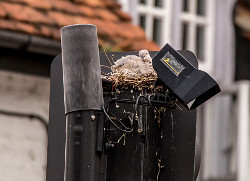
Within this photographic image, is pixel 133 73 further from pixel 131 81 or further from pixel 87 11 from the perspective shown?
pixel 87 11

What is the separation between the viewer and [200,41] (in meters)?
12.7

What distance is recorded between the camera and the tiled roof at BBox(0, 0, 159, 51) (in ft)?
26.7

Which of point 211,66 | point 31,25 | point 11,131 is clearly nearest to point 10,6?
point 31,25

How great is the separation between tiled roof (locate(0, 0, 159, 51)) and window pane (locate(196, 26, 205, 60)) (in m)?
3.18

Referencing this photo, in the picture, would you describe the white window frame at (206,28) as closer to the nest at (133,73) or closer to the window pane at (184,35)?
the window pane at (184,35)

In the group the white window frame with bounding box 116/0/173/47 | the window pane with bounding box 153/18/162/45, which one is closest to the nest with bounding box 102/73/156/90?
the white window frame with bounding box 116/0/173/47

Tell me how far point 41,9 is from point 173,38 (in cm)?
377

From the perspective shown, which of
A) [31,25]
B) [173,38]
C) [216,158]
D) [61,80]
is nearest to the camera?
[61,80]

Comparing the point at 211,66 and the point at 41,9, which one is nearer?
the point at 41,9

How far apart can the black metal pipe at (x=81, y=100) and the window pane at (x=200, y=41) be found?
326 inches

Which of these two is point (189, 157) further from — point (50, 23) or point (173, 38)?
point (173, 38)

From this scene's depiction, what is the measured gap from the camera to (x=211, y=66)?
12641mm

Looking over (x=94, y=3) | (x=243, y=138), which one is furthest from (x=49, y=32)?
(x=243, y=138)

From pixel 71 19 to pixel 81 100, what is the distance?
14.2 ft
